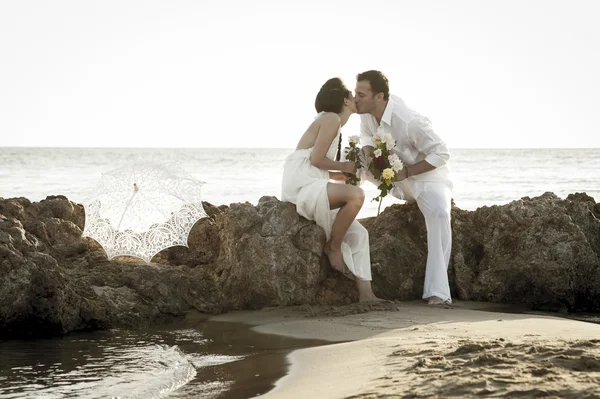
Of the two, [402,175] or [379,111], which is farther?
[379,111]

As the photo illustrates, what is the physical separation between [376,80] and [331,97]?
0.56m

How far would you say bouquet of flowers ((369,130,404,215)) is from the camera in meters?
7.98

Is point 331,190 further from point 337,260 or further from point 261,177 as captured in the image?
point 261,177

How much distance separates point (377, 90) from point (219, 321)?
2839 millimetres

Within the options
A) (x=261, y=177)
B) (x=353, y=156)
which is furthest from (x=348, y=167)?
(x=261, y=177)

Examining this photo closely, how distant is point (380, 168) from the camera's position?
8.07 meters

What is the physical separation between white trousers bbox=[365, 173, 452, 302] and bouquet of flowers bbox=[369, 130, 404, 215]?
325 mm

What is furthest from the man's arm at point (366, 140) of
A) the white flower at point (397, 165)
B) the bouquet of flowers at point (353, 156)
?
the white flower at point (397, 165)

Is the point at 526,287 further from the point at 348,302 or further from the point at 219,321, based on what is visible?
the point at 219,321

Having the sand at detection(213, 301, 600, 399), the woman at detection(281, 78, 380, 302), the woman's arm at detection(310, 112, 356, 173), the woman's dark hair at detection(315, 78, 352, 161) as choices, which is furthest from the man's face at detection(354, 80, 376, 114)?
the sand at detection(213, 301, 600, 399)

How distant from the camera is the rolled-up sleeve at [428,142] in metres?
8.20

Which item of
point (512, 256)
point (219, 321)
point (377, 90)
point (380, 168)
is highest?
point (377, 90)

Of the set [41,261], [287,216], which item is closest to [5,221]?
[41,261]

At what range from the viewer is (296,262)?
7.69 m
